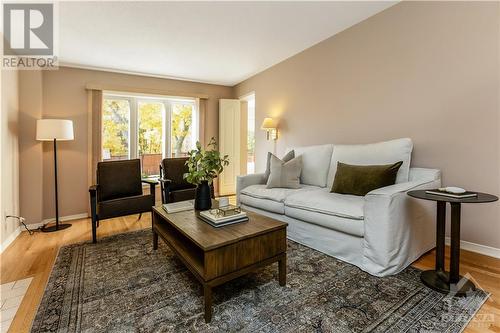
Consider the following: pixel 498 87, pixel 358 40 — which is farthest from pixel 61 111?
pixel 498 87

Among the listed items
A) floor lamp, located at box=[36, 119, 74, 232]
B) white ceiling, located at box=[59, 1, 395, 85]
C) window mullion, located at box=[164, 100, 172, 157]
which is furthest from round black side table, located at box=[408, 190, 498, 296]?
window mullion, located at box=[164, 100, 172, 157]

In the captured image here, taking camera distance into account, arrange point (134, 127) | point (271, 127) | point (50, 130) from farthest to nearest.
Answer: point (134, 127) → point (271, 127) → point (50, 130)

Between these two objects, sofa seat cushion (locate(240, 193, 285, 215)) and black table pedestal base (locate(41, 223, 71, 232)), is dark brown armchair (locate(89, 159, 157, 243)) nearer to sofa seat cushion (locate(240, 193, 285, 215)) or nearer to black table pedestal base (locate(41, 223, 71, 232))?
black table pedestal base (locate(41, 223, 71, 232))

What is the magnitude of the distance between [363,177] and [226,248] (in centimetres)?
151

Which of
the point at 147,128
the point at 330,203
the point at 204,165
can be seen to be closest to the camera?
the point at 204,165

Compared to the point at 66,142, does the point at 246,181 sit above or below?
below

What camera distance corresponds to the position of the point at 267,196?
278cm

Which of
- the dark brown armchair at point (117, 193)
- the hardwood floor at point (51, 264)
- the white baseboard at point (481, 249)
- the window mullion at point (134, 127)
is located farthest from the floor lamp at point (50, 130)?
the white baseboard at point (481, 249)

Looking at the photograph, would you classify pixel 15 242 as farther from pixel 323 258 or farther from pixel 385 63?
pixel 385 63

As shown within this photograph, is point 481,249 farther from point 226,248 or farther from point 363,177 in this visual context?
point 226,248

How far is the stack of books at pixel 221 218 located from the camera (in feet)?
5.65

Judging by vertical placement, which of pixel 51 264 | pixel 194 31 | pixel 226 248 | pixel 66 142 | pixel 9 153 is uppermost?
pixel 194 31

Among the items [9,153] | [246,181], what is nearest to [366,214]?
[246,181]

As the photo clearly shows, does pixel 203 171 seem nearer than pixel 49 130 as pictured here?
Yes
